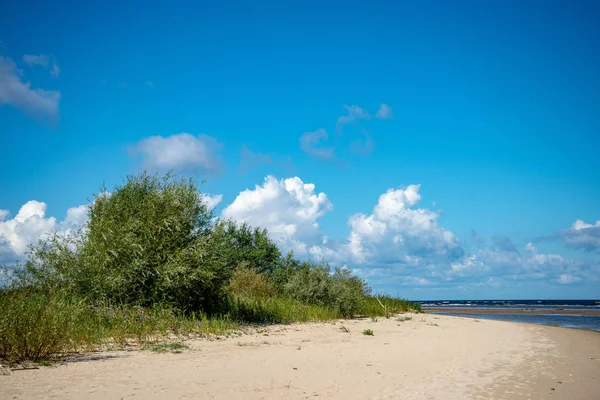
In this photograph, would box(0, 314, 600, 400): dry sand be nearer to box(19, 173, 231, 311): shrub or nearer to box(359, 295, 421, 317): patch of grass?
box(19, 173, 231, 311): shrub

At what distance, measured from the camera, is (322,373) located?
11016 millimetres

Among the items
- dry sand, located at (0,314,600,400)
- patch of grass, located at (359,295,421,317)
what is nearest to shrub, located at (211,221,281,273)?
patch of grass, located at (359,295,421,317)

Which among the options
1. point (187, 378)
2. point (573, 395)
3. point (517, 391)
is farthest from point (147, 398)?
point (573, 395)

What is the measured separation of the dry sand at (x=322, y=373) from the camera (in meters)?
8.92

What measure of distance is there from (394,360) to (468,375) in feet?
7.86

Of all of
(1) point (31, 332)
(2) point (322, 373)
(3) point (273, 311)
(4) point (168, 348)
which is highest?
(3) point (273, 311)

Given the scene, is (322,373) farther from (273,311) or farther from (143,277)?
(273,311)

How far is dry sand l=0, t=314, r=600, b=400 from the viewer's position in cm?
892

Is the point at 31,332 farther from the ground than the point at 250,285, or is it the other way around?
the point at 250,285

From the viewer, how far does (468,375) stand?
11.3 metres

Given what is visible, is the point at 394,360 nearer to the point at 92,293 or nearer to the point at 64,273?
the point at 92,293

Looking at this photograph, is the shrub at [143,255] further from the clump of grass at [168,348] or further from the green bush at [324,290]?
the green bush at [324,290]

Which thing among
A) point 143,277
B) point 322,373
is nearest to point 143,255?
point 143,277

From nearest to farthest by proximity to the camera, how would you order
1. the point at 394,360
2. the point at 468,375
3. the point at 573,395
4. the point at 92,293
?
1. the point at 573,395
2. the point at 468,375
3. the point at 394,360
4. the point at 92,293
